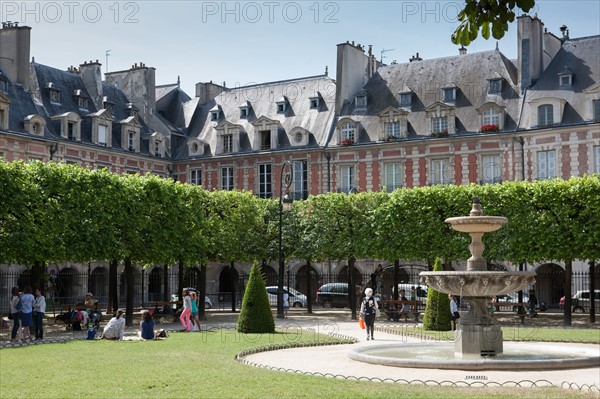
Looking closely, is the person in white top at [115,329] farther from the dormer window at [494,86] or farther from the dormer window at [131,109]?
the dormer window at [131,109]

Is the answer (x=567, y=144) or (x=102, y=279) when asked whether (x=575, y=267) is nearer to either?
(x=567, y=144)

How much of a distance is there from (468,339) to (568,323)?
12.0 meters

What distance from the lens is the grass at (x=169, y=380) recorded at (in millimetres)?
10836

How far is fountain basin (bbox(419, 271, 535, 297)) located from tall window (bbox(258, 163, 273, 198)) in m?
30.6

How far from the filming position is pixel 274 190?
4544 cm

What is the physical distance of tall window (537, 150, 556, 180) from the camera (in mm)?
38656

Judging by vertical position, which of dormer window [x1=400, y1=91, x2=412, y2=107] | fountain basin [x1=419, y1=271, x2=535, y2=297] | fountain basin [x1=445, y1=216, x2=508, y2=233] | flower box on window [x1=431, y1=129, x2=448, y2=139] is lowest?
fountain basin [x1=419, y1=271, x2=535, y2=297]

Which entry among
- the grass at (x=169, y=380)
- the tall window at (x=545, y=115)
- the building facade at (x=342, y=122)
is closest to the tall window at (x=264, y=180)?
the building facade at (x=342, y=122)

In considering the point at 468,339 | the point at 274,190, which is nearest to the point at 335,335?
the point at 468,339

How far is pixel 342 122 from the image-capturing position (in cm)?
4422

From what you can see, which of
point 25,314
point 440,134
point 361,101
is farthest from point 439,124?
point 25,314

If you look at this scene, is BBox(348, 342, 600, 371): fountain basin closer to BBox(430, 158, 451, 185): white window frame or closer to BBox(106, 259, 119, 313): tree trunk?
BBox(106, 259, 119, 313): tree trunk

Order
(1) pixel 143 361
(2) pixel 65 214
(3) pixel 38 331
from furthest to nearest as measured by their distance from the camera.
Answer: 1. (2) pixel 65 214
2. (3) pixel 38 331
3. (1) pixel 143 361

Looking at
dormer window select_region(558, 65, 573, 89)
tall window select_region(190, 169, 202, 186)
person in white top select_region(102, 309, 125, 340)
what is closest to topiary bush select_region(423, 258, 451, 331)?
person in white top select_region(102, 309, 125, 340)
